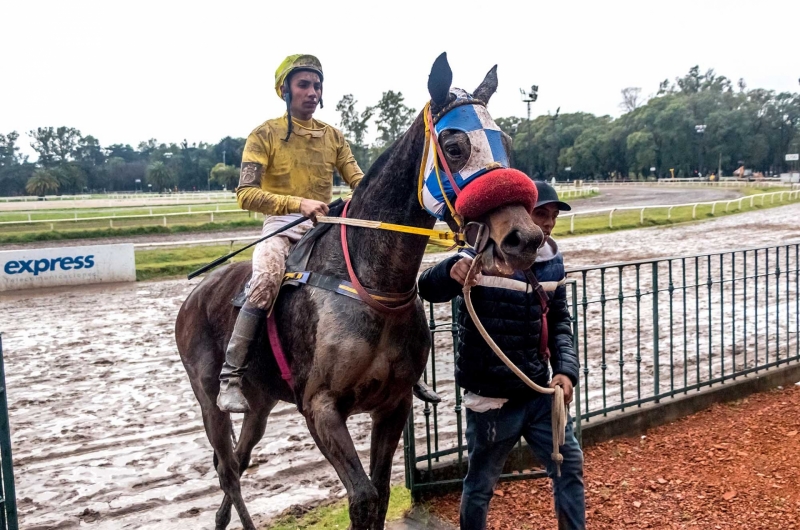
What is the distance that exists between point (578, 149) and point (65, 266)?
266ft

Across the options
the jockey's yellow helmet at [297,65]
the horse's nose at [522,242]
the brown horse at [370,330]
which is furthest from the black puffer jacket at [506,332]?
→ the jockey's yellow helmet at [297,65]

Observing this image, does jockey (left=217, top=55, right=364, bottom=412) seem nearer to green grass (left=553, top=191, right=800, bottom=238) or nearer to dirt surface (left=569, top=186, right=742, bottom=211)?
green grass (left=553, top=191, right=800, bottom=238)

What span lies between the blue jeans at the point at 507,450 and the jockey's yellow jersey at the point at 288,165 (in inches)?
57.3

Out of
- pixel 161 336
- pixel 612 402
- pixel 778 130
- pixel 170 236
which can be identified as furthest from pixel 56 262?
pixel 778 130

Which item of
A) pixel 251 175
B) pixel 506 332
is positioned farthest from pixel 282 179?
pixel 506 332

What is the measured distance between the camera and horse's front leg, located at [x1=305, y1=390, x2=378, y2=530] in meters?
2.74

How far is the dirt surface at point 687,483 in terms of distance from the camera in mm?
3980

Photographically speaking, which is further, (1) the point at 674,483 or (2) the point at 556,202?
(1) the point at 674,483

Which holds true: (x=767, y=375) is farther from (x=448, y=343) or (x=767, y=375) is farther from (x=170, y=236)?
(x=170, y=236)

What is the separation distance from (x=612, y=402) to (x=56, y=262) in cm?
1408

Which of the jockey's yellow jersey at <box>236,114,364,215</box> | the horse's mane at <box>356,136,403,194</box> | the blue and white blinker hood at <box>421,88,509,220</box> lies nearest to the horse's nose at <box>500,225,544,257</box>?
the blue and white blinker hood at <box>421,88,509,220</box>

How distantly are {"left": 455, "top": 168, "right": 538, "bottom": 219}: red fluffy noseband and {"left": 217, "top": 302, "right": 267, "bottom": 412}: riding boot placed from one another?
1324 millimetres

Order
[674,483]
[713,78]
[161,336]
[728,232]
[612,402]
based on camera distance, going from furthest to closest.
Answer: [713,78] → [728,232] → [161,336] → [612,402] → [674,483]

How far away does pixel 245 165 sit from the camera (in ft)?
11.2
